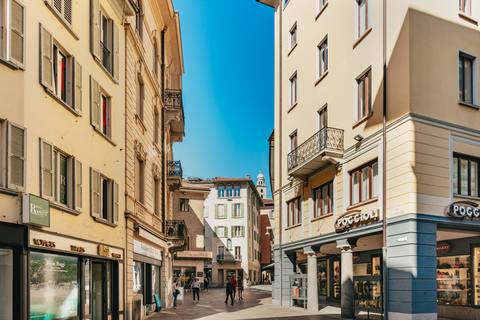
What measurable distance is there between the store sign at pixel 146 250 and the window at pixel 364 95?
409 inches

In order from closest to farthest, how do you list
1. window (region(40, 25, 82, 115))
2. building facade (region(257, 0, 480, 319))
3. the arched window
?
window (region(40, 25, 82, 115)), building facade (region(257, 0, 480, 319)), the arched window

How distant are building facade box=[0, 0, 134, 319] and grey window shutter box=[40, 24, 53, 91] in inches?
0.9

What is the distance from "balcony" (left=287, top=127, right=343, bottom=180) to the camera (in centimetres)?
2225

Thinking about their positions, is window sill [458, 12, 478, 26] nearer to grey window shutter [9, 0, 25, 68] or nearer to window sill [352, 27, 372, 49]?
window sill [352, 27, 372, 49]

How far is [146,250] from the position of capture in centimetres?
2298

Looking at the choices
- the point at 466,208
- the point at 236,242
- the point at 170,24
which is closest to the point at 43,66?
the point at 466,208

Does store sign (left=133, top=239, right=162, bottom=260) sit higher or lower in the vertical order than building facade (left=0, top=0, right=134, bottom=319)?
lower

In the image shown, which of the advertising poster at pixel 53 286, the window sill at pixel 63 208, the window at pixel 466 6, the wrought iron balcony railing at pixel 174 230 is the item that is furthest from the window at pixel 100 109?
the wrought iron balcony railing at pixel 174 230

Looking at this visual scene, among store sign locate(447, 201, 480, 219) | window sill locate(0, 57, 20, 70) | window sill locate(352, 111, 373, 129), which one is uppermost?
window sill locate(352, 111, 373, 129)

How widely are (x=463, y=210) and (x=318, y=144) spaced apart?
7305 mm

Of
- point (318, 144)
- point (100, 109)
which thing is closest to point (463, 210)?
point (318, 144)

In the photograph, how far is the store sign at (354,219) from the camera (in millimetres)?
19203

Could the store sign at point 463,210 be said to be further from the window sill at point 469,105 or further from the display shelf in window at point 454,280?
the window sill at point 469,105

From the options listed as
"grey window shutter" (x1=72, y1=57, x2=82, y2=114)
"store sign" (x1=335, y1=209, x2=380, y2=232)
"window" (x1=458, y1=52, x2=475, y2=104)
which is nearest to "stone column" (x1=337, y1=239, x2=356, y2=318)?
"store sign" (x1=335, y1=209, x2=380, y2=232)
